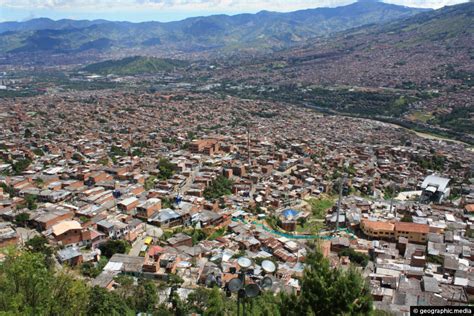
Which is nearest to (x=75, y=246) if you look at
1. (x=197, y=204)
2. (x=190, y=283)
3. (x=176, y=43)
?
(x=190, y=283)

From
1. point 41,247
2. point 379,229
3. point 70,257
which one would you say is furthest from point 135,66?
point 70,257

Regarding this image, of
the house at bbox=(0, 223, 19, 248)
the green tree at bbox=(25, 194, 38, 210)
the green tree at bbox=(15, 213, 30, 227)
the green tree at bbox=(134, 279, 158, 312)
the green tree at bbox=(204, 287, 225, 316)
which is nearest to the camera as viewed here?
the green tree at bbox=(204, 287, 225, 316)

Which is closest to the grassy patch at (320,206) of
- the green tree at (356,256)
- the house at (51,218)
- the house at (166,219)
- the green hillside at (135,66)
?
the green tree at (356,256)

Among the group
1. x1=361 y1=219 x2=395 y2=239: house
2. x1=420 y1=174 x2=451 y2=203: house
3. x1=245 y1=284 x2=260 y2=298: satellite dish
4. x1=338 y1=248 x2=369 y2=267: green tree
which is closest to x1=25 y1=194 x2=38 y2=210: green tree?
x1=338 y1=248 x2=369 y2=267: green tree

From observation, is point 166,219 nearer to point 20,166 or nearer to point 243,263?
point 20,166

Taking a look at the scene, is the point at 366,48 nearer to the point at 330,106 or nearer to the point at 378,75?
the point at 378,75

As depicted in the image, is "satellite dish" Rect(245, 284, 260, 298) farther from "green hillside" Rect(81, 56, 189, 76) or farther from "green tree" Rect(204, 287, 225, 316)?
"green hillside" Rect(81, 56, 189, 76)

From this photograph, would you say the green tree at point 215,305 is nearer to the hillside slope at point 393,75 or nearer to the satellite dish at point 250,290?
the satellite dish at point 250,290

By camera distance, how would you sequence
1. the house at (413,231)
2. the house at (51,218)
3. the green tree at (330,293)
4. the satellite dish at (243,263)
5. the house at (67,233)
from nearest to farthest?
the satellite dish at (243,263), the green tree at (330,293), the house at (67,233), the house at (51,218), the house at (413,231)
